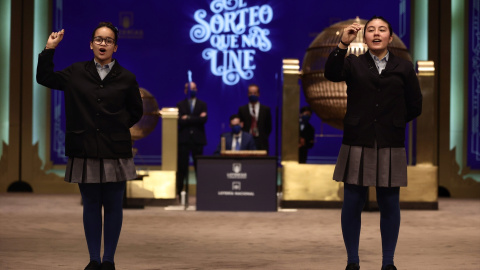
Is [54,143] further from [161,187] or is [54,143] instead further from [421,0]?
[421,0]

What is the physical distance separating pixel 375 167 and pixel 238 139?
5.80 m

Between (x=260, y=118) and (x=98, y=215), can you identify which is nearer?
(x=98, y=215)

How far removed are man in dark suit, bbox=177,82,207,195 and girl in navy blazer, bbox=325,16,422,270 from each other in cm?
651

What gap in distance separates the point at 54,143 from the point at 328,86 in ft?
17.2

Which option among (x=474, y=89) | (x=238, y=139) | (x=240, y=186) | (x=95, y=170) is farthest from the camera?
(x=474, y=89)

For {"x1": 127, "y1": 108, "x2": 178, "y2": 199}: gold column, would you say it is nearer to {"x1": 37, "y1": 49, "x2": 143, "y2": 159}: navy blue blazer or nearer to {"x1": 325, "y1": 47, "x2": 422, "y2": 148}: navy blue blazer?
{"x1": 37, "y1": 49, "x2": 143, "y2": 159}: navy blue blazer

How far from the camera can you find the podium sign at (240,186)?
927 cm

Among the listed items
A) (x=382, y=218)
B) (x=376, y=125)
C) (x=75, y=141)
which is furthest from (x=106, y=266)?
(x=376, y=125)

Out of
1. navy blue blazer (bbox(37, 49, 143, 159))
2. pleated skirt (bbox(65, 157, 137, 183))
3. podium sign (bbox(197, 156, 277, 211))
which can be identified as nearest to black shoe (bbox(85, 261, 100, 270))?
pleated skirt (bbox(65, 157, 137, 183))

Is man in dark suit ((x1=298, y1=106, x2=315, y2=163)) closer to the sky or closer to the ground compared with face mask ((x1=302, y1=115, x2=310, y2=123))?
closer to the ground

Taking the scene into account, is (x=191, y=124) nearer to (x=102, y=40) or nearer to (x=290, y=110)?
(x=290, y=110)

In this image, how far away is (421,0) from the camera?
12.3m

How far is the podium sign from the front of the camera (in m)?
9.27

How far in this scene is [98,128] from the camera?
13.6 ft
